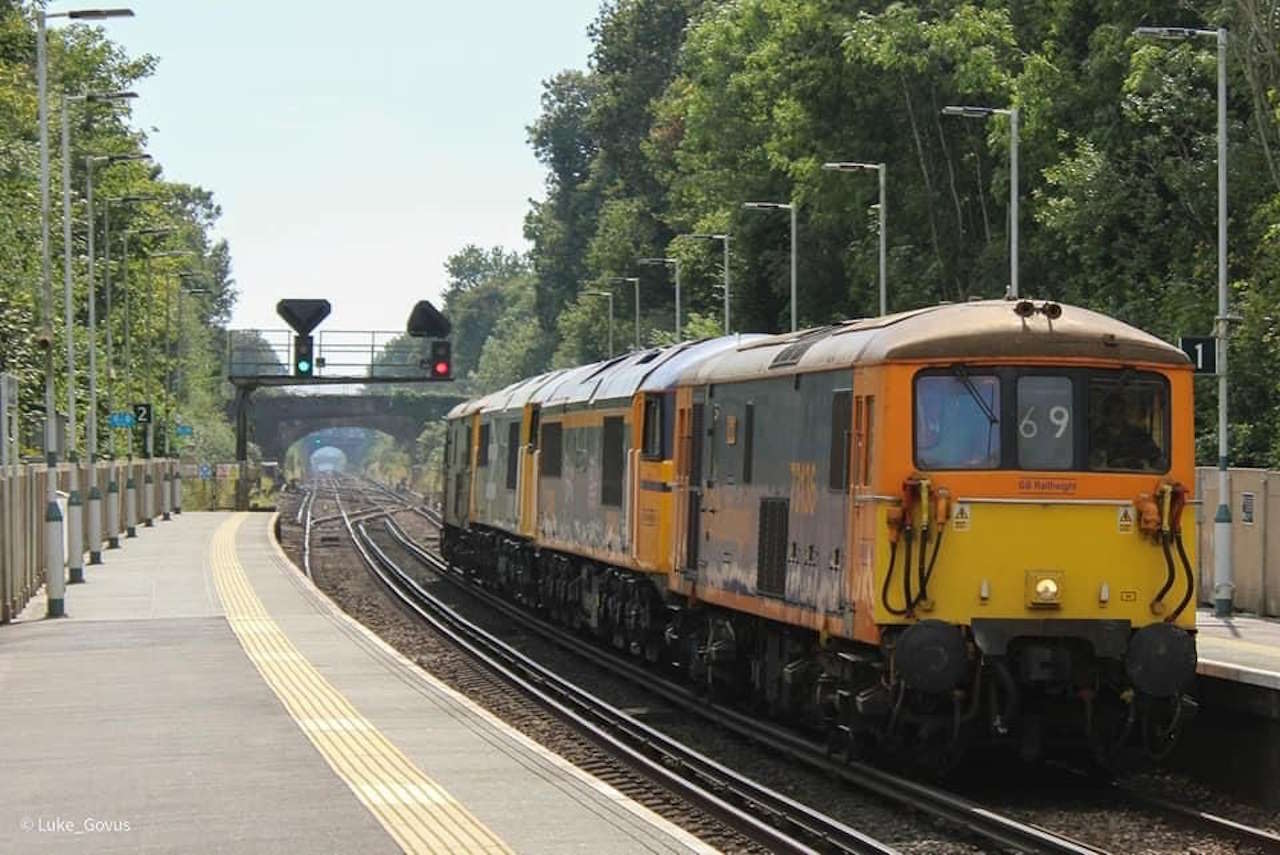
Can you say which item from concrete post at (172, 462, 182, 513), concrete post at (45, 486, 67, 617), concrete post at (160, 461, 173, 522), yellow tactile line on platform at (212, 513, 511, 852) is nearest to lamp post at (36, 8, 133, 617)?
concrete post at (45, 486, 67, 617)

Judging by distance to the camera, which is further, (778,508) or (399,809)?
(778,508)

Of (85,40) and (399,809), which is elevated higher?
(85,40)

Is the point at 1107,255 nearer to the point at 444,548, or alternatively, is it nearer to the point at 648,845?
the point at 444,548

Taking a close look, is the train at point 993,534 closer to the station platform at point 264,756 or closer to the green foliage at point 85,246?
the station platform at point 264,756

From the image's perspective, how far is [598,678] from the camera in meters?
27.5

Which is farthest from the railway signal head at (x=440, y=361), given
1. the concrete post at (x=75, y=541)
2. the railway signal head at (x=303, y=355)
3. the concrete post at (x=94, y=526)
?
the concrete post at (x=75, y=541)

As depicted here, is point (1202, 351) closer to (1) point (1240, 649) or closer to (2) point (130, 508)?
(1) point (1240, 649)

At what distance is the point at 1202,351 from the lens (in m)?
30.9

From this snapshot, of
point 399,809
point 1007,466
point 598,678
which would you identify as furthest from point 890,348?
point 598,678

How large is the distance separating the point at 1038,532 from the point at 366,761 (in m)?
5.14

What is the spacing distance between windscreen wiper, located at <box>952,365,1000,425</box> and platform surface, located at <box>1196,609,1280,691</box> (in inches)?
117

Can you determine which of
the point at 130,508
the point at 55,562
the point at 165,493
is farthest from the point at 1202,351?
the point at 165,493

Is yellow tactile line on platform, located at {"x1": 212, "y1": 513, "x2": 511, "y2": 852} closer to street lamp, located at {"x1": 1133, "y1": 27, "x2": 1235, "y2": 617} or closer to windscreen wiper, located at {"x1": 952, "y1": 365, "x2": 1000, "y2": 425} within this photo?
windscreen wiper, located at {"x1": 952, "y1": 365, "x2": 1000, "y2": 425}

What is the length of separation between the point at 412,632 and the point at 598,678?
26.2 ft
